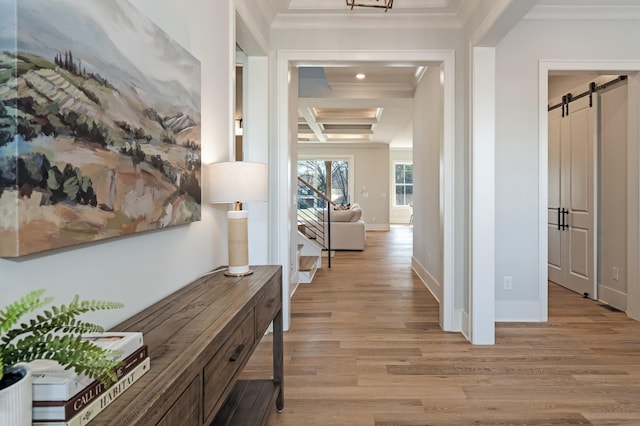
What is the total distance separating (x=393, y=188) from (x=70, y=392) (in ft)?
43.3

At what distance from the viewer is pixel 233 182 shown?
183 cm

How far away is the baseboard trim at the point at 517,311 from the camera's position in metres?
3.50

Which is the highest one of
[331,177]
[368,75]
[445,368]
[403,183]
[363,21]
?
[368,75]

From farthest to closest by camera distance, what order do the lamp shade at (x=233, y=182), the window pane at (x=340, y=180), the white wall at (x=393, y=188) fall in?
the white wall at (x=393, y=188) → the window pane at (x=340, y=180) → the lamp shade at (x=233, y=182)

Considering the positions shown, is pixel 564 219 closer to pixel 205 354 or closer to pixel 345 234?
pixel 345 234

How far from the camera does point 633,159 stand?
3.53 metres

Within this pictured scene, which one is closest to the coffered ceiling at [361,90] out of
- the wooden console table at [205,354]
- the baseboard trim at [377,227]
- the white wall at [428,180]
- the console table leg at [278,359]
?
the white wall at [428,180]

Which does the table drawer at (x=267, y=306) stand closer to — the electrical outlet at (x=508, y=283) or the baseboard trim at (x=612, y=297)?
the electrical outlet at (x=508, y=283)

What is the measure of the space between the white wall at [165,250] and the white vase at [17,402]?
0.39 m

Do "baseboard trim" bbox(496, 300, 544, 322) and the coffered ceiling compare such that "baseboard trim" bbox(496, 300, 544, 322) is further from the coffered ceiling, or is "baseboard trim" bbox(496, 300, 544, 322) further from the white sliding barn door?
the coffered ceiling

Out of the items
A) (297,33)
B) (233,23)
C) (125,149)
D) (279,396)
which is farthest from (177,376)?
(297,33)

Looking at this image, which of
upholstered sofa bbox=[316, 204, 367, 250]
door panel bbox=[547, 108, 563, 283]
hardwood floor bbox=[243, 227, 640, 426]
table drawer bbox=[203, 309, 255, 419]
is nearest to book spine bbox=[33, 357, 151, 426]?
table drawer bbox=[203, 309, 255, 419]

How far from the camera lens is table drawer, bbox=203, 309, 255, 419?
41.8 inches

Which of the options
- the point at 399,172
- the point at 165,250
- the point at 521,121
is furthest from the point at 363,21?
the point at 399,172
